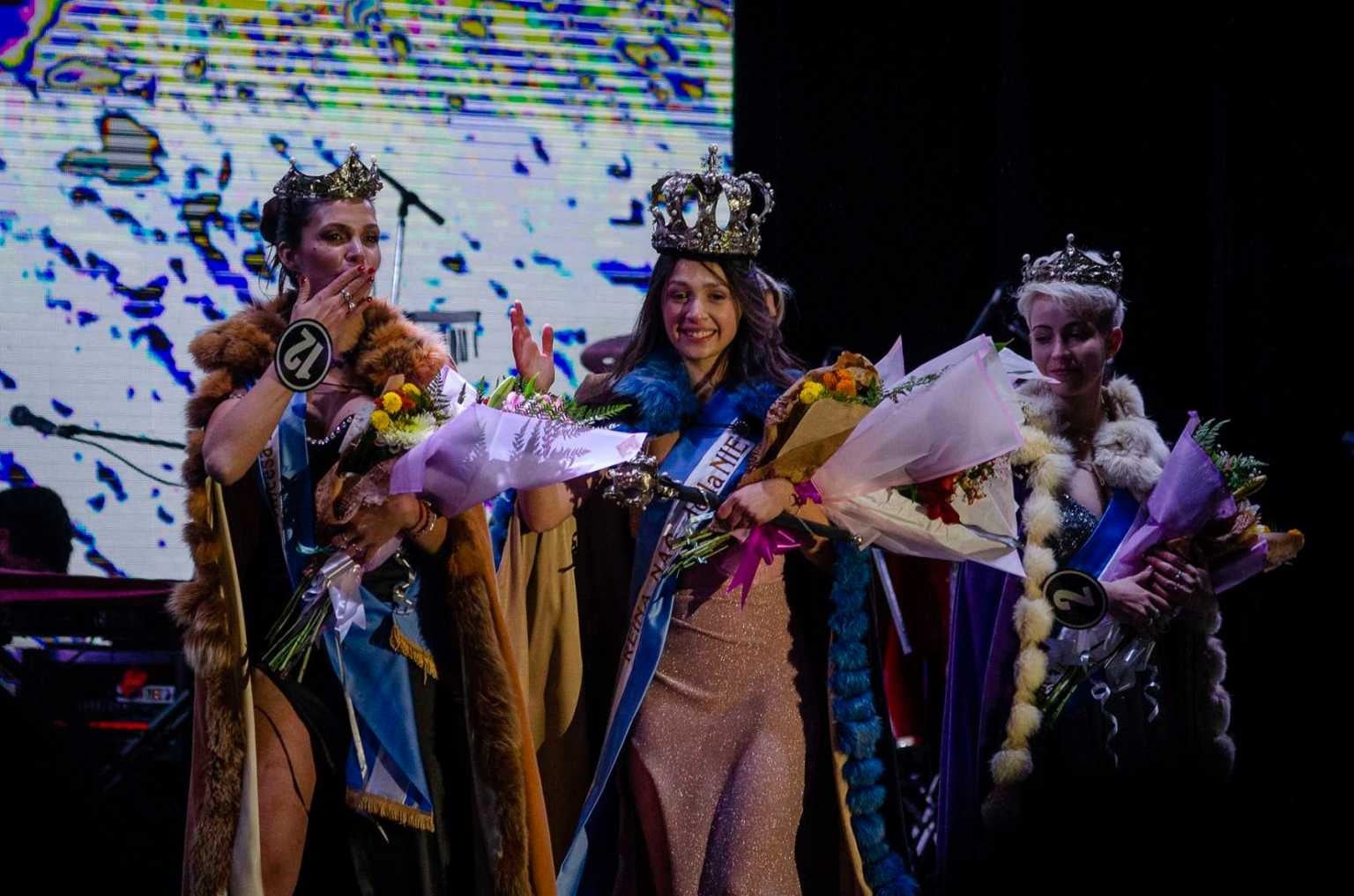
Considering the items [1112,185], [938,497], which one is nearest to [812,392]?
[938,497]

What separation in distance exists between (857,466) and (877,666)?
45 cm

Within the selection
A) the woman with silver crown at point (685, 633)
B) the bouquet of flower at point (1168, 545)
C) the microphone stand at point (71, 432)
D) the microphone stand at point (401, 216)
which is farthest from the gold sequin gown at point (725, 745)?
the microphone stand at point (71, 432)

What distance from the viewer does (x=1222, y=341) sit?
4.79 meters

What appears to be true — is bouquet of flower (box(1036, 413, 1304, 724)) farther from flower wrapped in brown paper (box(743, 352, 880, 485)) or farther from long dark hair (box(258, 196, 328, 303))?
long dark hair (box(258, 196, 328, 303))

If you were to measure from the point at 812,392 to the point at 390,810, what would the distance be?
113cm

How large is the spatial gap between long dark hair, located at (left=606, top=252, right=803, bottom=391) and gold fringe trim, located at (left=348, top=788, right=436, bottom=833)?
99 cm

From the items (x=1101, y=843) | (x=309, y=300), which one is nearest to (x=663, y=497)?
(x=309, y=300)

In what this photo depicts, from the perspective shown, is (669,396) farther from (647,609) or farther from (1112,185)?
(1112,185)

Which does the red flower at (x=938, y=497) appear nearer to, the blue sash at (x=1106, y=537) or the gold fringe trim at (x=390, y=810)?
the blue sash at (x=1106, y=537)

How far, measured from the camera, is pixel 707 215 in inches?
126

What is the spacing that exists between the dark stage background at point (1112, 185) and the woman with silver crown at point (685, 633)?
5.28 feet

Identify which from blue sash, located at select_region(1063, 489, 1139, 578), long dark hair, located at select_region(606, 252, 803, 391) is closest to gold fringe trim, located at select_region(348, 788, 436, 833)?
long dark hair, located at select_region(606, 252, 803, 391)

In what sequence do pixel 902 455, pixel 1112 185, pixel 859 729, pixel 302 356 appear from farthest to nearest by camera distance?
pixel 1112 185 < pixel 859 729 < pixel 902 455 < pixel 302 356

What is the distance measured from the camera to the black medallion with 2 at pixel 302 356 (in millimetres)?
2627
